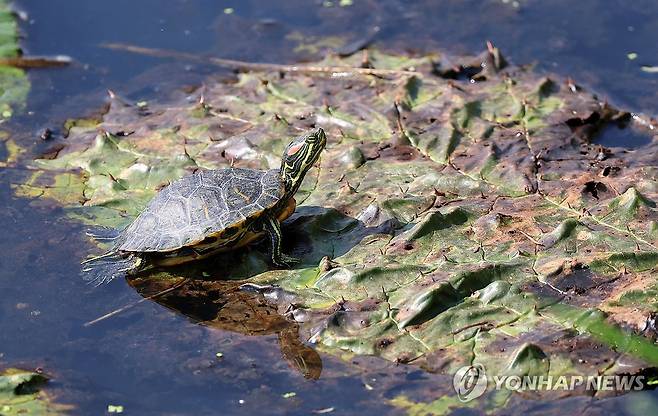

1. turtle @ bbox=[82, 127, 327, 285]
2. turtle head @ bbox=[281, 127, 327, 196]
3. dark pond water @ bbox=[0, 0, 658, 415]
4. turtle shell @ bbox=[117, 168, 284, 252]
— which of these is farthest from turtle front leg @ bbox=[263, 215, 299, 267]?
dark pond water @ bbox=[0, 0, 658, 415]

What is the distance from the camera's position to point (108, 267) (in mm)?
8227

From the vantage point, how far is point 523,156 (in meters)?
9.07

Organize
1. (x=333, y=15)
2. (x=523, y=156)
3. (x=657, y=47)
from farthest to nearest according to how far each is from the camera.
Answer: (x=333, y=15) → (x=657, y=47) → (x=523, y=156)

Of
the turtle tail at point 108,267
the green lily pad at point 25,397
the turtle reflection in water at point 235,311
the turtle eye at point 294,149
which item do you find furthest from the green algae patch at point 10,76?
the green lily pad at point 25,397

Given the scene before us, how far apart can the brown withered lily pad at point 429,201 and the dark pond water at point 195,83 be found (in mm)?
277

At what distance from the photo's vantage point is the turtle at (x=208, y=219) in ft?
25.9

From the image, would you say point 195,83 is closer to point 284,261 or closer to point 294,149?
point 294,149

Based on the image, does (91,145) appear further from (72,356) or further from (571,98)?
(571,98)

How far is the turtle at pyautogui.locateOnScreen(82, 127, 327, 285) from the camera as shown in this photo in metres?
7.91

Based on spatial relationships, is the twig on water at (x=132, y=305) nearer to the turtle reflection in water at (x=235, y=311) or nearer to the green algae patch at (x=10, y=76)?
the turtle reflection in water at (x=235, y=311)

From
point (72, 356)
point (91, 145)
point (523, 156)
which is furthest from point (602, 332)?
point (91, 145)

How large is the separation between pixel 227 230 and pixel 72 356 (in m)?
1.57

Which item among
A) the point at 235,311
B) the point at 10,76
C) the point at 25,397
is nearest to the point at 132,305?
the point at 235,311

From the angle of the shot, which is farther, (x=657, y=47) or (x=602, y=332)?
(x=657, y=47)
